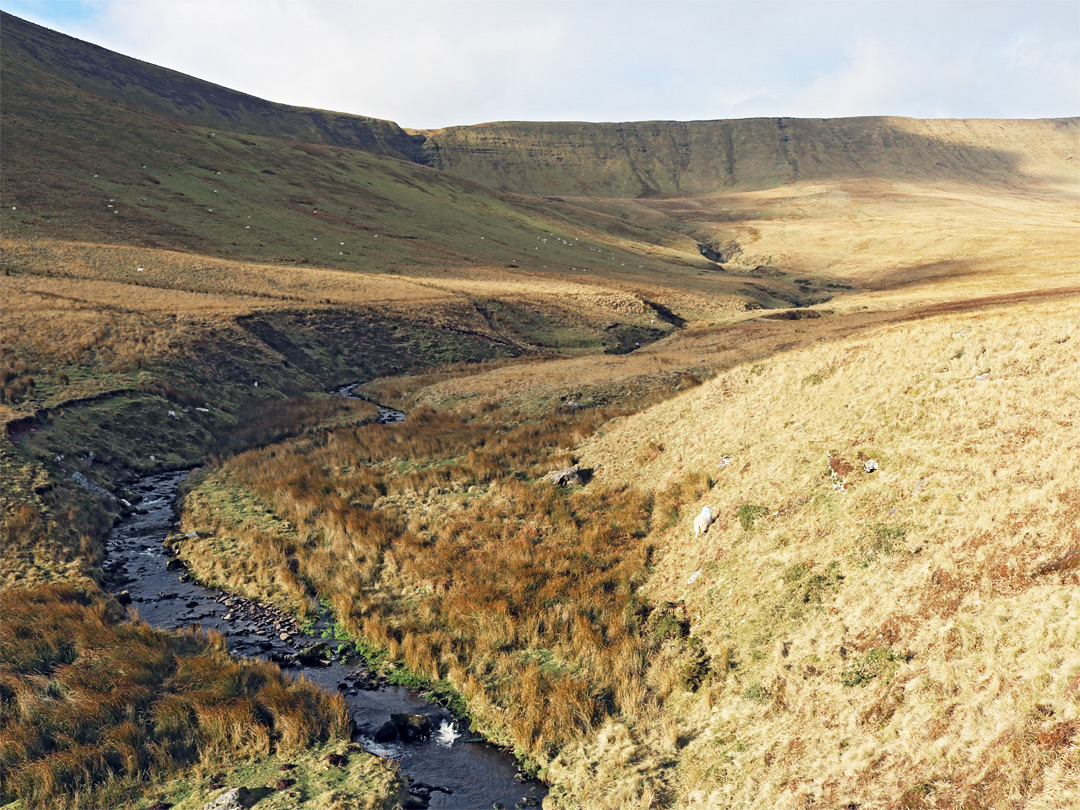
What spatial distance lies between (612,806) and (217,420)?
30.9 meters

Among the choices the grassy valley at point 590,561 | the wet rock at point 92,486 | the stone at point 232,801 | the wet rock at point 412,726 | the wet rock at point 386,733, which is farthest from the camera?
the wet rock at point 92,486

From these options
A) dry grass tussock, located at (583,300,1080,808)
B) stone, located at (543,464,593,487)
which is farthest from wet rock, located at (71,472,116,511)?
dry grass tussock, located at (583,300,1080,808)

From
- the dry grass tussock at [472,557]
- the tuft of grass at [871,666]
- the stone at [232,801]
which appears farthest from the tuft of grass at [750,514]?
the stone at [232,801]

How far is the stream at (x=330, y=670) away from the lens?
1109 cm

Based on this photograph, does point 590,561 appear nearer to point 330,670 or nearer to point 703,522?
point 703,522

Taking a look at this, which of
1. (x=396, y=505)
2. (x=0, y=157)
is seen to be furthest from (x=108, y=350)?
(x=0, y=157)

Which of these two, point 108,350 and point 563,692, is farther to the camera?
point 108,350

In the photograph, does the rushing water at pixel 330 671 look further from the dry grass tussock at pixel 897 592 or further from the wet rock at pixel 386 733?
the dry grass tussock at pixel 897 592

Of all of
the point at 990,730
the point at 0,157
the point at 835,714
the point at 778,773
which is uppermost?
the point at 0,157

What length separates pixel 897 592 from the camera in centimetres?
1111

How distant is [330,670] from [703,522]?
10040 mm

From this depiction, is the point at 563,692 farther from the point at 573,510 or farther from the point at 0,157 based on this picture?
the point at 0,157

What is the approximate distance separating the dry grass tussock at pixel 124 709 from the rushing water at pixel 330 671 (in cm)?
95

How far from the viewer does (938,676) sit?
30.6 ft
